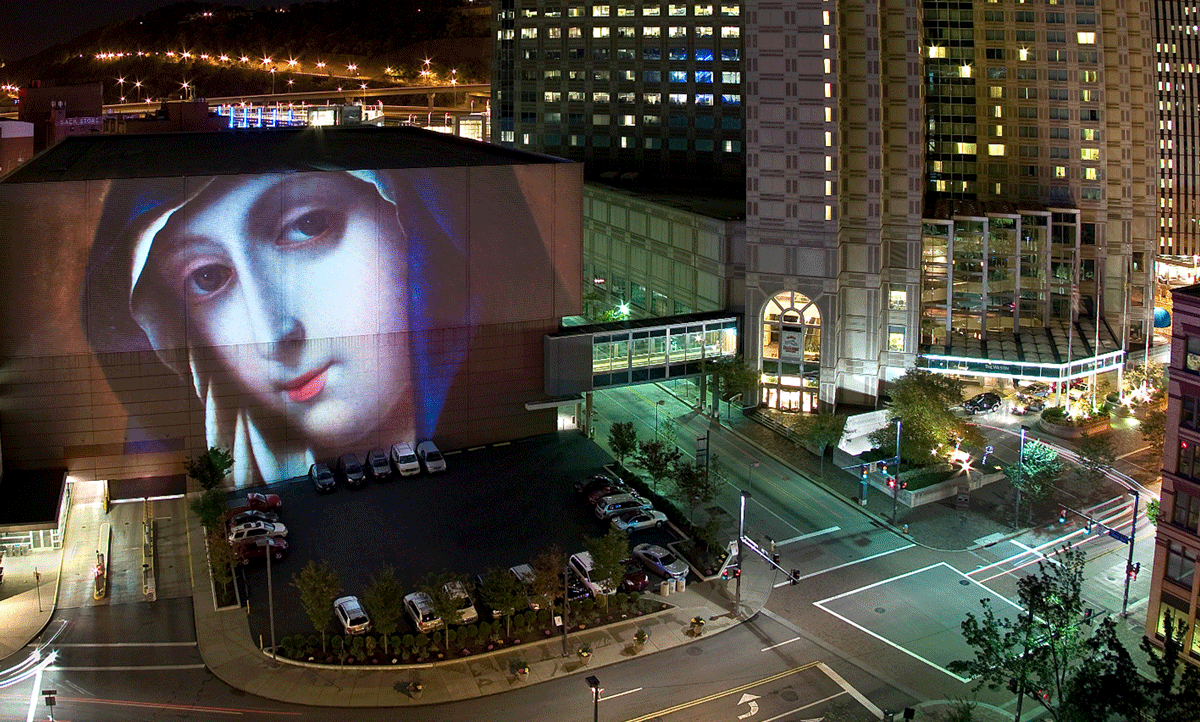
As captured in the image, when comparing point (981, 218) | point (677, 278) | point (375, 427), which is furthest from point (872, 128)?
point (375, 427)

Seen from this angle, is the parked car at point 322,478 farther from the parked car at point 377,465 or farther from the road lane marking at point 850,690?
the road lane marking at point 850,690

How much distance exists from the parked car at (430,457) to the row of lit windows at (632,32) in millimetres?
60824

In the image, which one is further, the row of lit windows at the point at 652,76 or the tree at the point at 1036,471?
the row of lit windows at the point at 652,76

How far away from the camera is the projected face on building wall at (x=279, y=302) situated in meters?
71.7

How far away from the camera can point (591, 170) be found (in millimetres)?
129500

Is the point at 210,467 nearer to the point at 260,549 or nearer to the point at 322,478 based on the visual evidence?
the point at 322,478

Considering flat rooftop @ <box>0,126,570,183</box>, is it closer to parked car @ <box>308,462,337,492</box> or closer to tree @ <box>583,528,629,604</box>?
parked car @ <box>308,462,337,492</box>

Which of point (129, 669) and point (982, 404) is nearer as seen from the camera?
point (129, 669)

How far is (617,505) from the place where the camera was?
7062cm

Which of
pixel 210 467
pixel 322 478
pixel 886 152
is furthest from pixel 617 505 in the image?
pixel 886 152

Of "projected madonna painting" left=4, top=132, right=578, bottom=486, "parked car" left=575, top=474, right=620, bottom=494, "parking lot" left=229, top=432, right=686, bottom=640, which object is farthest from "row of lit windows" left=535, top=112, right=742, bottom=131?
"parked car" left=575, top=474, right=620, bottom=494

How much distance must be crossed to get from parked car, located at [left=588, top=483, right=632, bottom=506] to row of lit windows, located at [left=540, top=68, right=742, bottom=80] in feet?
205

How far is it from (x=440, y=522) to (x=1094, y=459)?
40.2 metres

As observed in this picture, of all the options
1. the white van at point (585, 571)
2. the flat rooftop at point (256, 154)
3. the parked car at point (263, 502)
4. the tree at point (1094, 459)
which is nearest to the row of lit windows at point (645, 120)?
the flat rooftop at point (256, 154)
